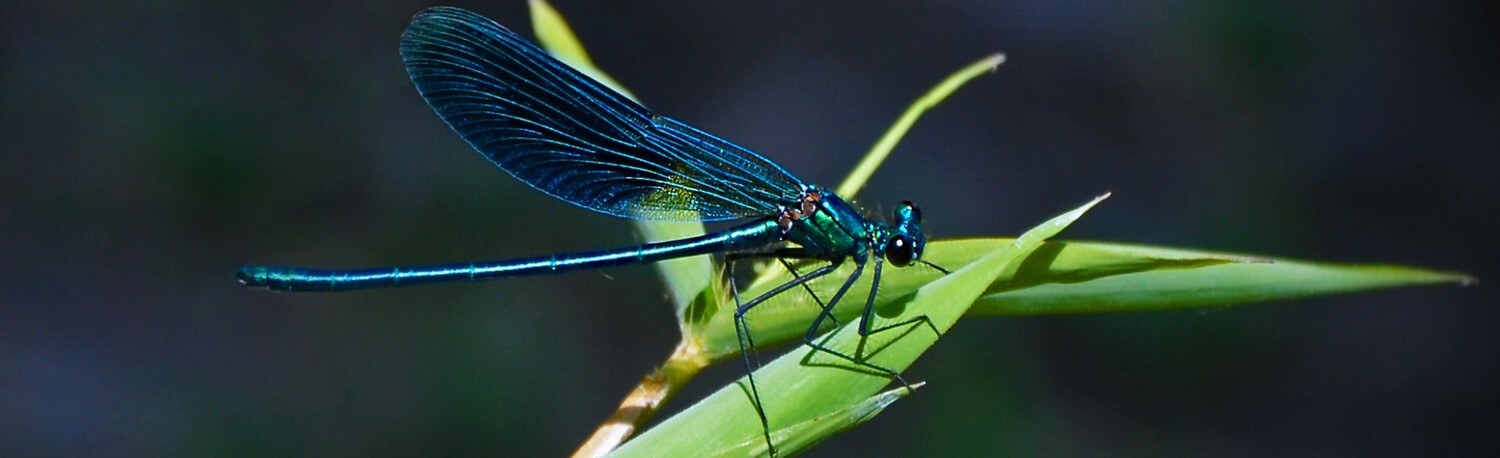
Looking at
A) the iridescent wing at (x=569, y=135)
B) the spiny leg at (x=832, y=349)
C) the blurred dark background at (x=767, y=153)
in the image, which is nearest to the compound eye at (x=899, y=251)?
the spiny leg at (x=832, y=349)

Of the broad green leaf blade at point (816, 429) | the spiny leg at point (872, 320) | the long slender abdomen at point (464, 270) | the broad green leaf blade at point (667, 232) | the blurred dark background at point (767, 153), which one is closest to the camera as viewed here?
the broad green leaf blade at point (816, 429)

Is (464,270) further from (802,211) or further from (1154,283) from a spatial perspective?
(1154,283)

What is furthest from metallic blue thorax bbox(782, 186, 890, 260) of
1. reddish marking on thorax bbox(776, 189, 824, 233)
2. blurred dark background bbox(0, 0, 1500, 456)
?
blurred dark background bbox(0, 0, 1500, 456)

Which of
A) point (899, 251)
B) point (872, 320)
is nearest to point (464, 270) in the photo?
point (899, 251)

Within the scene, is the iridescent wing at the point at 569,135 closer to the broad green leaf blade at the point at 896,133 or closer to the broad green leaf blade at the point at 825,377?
the broad green leaf blade at the point at 896,133

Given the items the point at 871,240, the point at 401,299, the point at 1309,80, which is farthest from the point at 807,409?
the point at 1309,80

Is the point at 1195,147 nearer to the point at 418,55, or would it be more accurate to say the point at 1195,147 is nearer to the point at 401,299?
the point at 401,299
